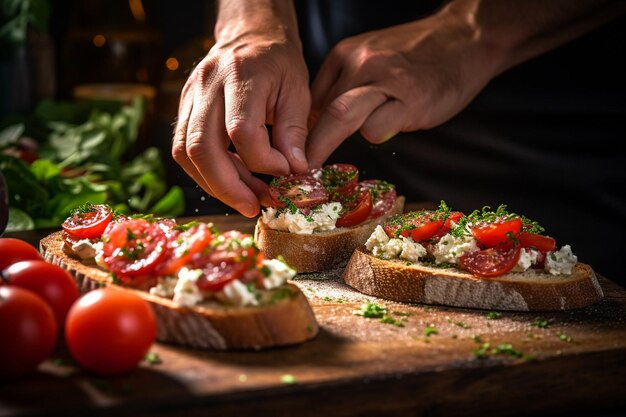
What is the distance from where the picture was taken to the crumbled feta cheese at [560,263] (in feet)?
10.1

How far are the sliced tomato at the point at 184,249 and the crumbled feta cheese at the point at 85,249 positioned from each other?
1.31ft

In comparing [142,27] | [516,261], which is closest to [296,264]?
[516,261]

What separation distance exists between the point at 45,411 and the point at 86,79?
5144 mm

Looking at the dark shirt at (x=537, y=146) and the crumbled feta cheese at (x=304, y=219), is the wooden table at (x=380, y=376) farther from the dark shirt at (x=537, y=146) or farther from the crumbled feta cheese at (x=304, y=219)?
the dark shirt at (x=537, y=146)

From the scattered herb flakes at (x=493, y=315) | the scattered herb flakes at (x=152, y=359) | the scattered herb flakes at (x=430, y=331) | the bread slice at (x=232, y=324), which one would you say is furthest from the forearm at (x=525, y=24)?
the scattered herb flakes at (x=152, y=359)

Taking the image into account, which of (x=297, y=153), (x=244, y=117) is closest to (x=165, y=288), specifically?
(x=244, y=117)

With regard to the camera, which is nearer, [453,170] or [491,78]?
[491,78]

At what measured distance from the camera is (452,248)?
10.3 ft

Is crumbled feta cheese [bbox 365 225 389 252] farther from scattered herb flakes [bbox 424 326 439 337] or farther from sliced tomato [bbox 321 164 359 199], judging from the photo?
scattered herb flakes [bbox 424 326 439 337]

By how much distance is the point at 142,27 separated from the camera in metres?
6.77

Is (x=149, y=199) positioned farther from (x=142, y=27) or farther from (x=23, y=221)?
(x=142, y=27)

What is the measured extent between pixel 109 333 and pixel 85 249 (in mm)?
829

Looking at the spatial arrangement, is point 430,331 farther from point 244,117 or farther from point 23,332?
point 23,332

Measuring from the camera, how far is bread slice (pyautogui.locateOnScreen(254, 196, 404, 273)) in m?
3.46
